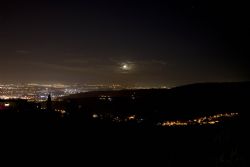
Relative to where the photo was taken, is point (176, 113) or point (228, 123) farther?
point (176, 113)

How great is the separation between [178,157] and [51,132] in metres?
8.40

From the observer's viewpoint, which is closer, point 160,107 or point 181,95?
point 160,107

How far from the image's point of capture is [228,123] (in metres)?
6.96

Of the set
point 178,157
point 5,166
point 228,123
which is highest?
point 228,123

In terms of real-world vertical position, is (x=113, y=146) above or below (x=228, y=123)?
below

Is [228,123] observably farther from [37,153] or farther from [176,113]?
[176,113]

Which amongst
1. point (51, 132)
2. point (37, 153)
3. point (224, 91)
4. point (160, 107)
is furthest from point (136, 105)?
point (37, 153)

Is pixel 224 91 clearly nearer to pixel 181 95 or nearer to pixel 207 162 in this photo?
pixel 181 95

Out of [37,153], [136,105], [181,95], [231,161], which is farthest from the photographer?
[181,95]

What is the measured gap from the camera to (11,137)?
12.8 m

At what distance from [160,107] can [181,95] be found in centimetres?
844

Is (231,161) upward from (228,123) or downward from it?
downward

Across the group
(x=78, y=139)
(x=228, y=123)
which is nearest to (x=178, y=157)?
(x=228, y=123)

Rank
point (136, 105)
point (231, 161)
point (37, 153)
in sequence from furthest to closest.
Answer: point (136, 105) → point (37, 153) → point (231, 161)
